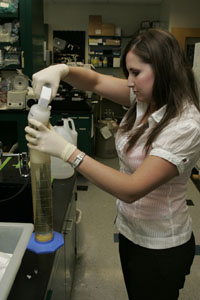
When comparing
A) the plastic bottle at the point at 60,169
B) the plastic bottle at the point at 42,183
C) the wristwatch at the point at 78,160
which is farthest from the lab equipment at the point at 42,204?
the plastic bottle at the point at 60,169

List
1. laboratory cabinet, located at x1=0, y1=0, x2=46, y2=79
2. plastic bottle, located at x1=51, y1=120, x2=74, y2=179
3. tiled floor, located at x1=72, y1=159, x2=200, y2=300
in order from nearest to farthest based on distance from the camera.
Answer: plastic bottle, located at x1=51, y1=120, x2=74, y2=179 → tiled floor, located at x1=72, y1=159, x2=200, y2=300 → laboratory cabinet, located at x1=0, y1=0, x2=46, y2=79

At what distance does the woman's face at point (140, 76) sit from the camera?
101 cm

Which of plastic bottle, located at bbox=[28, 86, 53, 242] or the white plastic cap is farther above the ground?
the white plastic cap

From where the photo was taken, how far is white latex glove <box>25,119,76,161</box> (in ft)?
3.05

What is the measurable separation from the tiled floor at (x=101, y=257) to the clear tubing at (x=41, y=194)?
1086 mm

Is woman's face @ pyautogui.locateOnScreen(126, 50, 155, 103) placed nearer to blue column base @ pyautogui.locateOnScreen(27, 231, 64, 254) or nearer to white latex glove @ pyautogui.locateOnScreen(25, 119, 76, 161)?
white latex glove @ pyautogui.locateOnScreen(25, 119, 76, 161)

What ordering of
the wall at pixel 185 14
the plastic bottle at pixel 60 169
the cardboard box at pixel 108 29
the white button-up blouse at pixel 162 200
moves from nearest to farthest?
the white button-up blouse at pixel 162 200, the plastic bottle at pixel 60 169, the wall at pixel 185 14, the cardboard box at pixel 108 29

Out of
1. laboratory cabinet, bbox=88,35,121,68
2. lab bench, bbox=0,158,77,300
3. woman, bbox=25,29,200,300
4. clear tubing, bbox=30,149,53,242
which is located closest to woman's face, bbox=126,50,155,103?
woman, bbox=25,29,200,300

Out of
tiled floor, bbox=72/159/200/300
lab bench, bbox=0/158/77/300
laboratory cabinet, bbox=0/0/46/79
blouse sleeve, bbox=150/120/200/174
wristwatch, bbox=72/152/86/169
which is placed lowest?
tiled floor, bbox=72/159/200/300

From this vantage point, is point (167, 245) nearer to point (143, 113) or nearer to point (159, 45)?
point (143, 113)

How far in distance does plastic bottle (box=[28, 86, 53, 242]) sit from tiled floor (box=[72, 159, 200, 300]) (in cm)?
109

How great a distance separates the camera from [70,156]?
96cm

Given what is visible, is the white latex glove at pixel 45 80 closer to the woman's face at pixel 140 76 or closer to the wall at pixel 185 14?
the woman's face at pixel 140 76

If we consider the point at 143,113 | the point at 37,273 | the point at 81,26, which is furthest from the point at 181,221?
the point at 81,26
